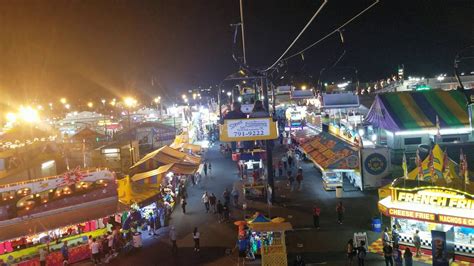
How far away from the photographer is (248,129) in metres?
17.0

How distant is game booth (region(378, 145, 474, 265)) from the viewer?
12.6m

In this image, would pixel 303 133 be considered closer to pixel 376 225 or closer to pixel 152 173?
pixel 152 173

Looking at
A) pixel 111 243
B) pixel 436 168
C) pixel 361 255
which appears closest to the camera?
pixel 361 255

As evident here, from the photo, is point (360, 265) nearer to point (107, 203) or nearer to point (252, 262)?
point (252, 262)

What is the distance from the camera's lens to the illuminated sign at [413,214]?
1330cm

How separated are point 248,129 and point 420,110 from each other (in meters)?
13.9

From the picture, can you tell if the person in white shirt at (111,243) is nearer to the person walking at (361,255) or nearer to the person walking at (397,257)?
the person walking at (361,255)

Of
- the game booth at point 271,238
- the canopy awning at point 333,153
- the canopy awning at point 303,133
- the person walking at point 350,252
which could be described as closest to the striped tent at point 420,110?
the canopy awning at point 333,153

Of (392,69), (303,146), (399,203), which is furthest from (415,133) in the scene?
(392,69)

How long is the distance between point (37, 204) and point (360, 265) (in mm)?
11623

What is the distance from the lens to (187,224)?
63.9 ft

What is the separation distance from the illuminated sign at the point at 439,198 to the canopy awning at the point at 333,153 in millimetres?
8561

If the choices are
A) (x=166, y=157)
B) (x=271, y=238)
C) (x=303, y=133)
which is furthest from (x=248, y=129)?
(x=303, y=133)

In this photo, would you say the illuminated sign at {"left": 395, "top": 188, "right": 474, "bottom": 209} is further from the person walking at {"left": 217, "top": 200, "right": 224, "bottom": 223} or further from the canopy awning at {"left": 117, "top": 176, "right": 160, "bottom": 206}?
the canopy awning at {"left": 117, "top": 176, "right": 160, "bottom": 206}
